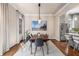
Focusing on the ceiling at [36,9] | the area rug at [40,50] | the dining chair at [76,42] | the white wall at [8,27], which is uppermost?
the ceiling at [36,9]

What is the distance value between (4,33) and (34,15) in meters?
1.40

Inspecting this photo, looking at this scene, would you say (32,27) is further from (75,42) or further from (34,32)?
(75,42)

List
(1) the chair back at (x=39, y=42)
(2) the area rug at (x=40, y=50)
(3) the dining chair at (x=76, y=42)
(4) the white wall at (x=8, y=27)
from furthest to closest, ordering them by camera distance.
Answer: (3) the dining chair at (x=76, y=42) → (1) the chair back at (x=39, y=42) → (2) the area rug at (x=40, y=50) → (4) the white wall at (x=8, y=27)

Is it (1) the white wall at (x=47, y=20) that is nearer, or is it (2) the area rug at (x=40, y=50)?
(2) the area rug at (x=40, y=50)

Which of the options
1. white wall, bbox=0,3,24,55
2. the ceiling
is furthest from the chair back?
the ceiling

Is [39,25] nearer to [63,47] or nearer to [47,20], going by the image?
[47,20]

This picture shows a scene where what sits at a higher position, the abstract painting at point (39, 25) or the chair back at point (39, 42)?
the abstract painting at point (39, 25)

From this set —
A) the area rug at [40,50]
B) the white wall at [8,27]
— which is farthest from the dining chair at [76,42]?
the white wall at [8,27]

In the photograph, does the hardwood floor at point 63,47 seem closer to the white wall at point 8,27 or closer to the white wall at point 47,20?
the white wall at point 47,20

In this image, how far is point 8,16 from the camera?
4.29 metres

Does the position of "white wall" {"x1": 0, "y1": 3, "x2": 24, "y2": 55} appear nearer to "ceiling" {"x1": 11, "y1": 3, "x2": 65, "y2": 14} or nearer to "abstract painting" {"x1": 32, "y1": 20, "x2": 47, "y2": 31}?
"ceiling" {"x1": 11, "y1": 3, "x2": 65, "y2": 14}

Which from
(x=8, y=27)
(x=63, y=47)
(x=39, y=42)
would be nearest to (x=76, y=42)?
(x=63, y=47)

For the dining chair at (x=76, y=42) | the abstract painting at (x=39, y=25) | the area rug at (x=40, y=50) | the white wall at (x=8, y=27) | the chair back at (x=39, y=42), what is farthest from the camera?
the dining chair at (x=76, y=42)

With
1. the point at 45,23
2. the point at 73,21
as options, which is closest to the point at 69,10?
the point at 73,21
